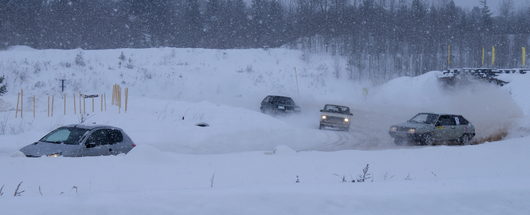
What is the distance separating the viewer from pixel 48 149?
11.1m

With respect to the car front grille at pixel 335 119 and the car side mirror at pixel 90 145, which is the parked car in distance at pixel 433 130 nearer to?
the car front grille at pixel 335 119

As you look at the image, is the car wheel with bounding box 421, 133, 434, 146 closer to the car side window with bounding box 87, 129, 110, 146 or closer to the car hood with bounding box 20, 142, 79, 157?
the car side window with bounding box 87, 129, 110, 146

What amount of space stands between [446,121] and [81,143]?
15.4 meters

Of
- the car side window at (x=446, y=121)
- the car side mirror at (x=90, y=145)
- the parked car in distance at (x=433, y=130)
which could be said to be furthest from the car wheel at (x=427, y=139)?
the car side mirror at (x=90, y=145)

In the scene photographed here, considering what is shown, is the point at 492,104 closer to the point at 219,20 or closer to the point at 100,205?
the point at 100,205

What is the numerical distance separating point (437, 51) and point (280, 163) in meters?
64.1

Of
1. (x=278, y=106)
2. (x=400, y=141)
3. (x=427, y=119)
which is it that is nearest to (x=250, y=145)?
(x=400, y=141)

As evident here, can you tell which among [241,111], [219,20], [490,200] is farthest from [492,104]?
[219,20]

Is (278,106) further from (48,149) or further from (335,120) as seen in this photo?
(48,149)

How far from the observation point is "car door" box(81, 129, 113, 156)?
11.4m

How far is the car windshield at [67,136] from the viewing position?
11.6 meters

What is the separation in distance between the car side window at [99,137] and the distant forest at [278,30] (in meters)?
47.4

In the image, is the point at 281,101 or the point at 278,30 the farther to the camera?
the point at 278,30

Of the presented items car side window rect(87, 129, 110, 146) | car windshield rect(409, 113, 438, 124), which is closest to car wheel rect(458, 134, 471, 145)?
car windshield rect(409, 113, 438, 124)
